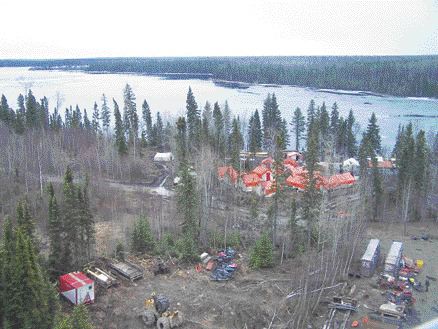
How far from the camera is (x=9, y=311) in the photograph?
12094 millimetres

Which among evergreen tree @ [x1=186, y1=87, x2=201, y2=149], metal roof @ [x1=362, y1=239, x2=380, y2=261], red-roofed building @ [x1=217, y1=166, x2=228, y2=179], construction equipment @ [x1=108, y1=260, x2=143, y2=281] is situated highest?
evergreen tree @ [x1=186, y1=87, x2=201, y2=149]

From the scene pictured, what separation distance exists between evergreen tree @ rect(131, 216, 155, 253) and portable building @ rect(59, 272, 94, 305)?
439 cm

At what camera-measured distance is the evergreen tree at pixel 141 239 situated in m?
20.3

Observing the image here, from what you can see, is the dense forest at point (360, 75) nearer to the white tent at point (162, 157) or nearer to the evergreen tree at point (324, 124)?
the evergreen tree at point (324, 124)

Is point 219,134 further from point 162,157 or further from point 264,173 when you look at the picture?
point 264,173

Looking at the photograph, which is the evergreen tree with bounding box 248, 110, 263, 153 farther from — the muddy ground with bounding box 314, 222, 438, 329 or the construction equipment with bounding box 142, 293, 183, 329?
the construction equipment with bounding box 142, 293, 183, 329

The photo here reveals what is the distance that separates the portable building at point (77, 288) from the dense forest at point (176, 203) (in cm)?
101

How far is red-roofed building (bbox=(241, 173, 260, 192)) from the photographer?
102ft

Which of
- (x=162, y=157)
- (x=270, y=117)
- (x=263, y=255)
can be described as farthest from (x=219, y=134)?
(x=263, y=255)

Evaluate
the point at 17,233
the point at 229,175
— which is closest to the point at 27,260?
the point at 17,233

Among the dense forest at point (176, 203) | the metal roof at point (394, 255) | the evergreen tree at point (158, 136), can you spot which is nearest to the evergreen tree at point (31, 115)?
the dense forest at point (176, 203)

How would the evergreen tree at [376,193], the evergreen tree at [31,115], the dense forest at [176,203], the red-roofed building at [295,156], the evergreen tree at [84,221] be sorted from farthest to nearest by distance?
the evergreen tree at [31,115], the red-roofed building at [295,156], the evergreen tree at [376,193], the evergreen tree at [84,221], the dense forest at [176,203]

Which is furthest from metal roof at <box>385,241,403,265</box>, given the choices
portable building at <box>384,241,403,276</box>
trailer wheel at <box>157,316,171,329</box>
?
trailer wheel at <box>157,316,171,329</box>

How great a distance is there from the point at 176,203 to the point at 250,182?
8052 mm
